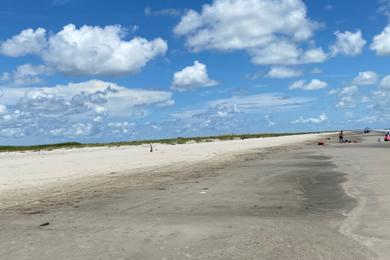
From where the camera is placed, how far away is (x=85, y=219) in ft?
45.8

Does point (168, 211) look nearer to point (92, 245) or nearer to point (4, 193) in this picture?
point (92, 245)

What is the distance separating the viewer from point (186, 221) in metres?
13.4

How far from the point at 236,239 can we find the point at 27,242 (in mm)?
4691

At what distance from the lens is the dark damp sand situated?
10008 mm

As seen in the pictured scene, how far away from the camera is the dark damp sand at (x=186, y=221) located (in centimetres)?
1001

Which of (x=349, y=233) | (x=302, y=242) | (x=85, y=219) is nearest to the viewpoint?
(x=302, y=242)

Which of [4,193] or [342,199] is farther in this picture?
[4,193]

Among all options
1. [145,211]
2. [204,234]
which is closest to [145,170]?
[145,211]

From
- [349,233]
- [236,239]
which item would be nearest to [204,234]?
[236,239]

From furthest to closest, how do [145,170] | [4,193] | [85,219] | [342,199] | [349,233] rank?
1. [145,170]
2. [4,193]
3. [342,199]
4. [85,219]
5. [349,233]

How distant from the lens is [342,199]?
17.0 meters

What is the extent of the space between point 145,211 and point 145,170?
15806 millimetres

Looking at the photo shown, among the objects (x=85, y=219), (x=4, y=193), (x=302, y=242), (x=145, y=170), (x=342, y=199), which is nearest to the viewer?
(x=302, y=242)

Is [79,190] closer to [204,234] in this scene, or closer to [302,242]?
[204,234]
